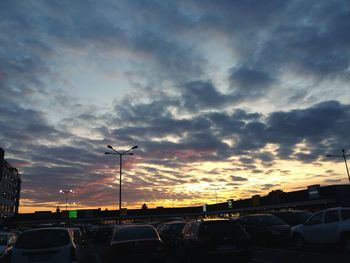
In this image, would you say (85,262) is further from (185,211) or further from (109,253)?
(185,211)

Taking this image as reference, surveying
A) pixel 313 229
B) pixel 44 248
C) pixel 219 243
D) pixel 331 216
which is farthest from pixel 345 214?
pixel 44 248

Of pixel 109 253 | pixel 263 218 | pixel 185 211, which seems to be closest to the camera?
pixel 109 253

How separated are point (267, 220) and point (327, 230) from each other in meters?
5.80

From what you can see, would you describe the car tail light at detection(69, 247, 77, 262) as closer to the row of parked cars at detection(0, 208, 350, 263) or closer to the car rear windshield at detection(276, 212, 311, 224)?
the row of parked cars at detection(0, 208, 350, 263)

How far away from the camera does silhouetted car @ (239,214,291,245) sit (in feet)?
62.0

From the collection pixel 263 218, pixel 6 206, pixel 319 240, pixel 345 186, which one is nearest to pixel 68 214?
pixel 6 206

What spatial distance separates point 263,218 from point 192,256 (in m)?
10.5

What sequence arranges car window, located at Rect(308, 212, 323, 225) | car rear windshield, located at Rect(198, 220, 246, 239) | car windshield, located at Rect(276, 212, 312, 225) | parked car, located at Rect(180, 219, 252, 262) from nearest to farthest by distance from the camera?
1. parked car, located at Rect(180, 219, 252, 262)
2. car rear windshield, located at Rect(198, 220, 246, 239)
3. car window, located at Rect(308, 212, 323, 225)
4. car windshield, located at Rect(276, 212, 312, 225)

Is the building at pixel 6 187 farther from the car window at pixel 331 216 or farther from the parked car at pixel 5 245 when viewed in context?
the car window at pixel 331 216

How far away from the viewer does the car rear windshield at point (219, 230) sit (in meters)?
11.0

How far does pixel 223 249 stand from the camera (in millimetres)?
10664

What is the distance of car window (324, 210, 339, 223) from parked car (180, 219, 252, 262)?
5.39 meters

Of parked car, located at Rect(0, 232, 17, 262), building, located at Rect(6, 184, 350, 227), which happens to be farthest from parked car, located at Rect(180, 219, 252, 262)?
building, located at Rect(6, 184, 350, 227)

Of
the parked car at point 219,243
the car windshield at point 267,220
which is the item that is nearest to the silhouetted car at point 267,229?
the car windshield at point 267,220
